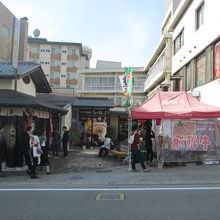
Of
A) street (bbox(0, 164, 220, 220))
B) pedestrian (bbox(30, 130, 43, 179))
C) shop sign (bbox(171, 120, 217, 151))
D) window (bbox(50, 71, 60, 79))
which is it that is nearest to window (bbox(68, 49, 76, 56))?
window (bbox(50, 71, 60, 79))

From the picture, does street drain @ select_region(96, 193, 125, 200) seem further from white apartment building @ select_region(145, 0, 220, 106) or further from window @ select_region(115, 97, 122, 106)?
window @ select_region(115, 97, 122, 106)

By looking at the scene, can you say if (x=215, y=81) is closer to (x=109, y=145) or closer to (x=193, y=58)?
(x=193, y=58)

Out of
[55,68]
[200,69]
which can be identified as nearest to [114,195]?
[200,69]

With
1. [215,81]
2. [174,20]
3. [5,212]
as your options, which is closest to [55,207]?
[5,212]

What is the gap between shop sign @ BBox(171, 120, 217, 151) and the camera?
456 inches

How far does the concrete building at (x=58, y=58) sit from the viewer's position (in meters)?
54.5

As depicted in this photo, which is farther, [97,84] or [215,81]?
[97,84]

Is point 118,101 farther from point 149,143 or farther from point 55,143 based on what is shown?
point 149,143

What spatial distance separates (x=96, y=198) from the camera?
22.6ft

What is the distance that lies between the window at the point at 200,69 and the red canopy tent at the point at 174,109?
4.98m

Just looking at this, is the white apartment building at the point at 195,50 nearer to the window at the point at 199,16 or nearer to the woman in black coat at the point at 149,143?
the window at the point at 199,16

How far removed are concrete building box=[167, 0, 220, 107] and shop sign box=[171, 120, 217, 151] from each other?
3.10 m

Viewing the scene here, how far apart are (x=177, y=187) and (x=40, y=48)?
51076mm

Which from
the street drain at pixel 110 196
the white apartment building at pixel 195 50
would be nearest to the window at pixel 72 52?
the white apartment building at pixel 195 50
